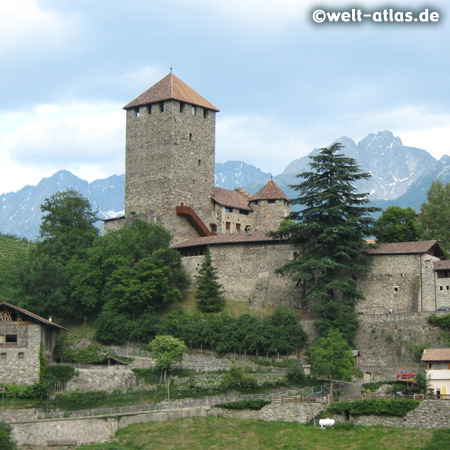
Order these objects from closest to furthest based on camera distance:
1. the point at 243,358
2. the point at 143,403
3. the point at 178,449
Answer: the point at 178,449 → the point at 143,403 → the point at 243,358

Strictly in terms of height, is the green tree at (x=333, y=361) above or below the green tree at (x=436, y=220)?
below

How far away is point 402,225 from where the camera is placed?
71.5 metres

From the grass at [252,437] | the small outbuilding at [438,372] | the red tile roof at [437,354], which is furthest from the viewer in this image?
the red tile roof at [437,354]

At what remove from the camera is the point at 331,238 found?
60375 mm

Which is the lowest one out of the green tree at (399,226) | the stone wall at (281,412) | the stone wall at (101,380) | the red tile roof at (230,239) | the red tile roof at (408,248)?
the stone wall at (281,412)

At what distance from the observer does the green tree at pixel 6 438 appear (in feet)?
143

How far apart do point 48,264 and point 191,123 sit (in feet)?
66.2

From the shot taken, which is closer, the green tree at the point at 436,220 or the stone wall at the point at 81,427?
the stone wall at the point at 81,427

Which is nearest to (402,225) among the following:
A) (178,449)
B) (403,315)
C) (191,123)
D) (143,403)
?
(403,315)

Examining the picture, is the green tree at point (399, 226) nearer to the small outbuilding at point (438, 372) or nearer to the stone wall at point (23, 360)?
the small outbuilding at point (438, 372)

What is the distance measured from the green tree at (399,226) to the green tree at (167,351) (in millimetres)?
20152

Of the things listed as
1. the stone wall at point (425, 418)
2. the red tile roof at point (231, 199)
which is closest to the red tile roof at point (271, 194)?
the red tile roof at point (231, 199)

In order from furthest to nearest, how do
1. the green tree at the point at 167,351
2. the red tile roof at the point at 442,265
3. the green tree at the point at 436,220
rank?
1. the green tree at the point at 436,220
2. the red tile roof at the point at 442,265
3. the green tree at the point at 167,351

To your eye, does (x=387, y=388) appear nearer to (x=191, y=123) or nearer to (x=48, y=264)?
(x=48, y=264)
